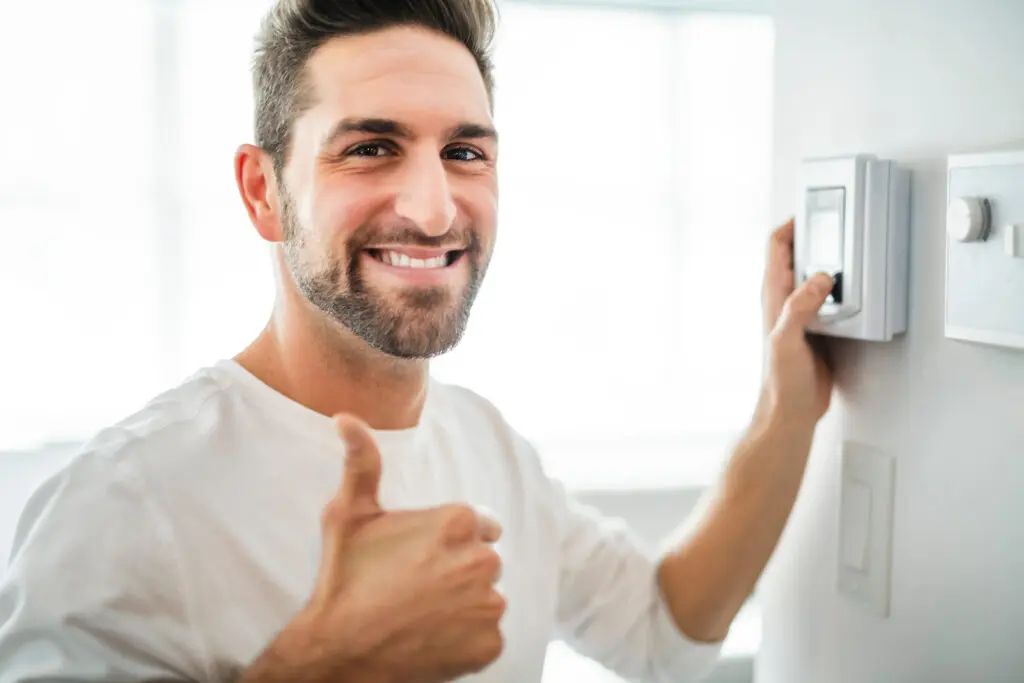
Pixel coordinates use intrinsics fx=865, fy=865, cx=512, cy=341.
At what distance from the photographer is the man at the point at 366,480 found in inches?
25.6

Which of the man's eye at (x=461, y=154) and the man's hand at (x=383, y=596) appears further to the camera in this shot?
the man's eye at (x=461, y=154)

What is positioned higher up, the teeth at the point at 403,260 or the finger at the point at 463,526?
the teeth at the point at 403,260

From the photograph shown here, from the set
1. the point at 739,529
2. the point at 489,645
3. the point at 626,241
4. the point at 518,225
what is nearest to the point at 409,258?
the point at 489,645

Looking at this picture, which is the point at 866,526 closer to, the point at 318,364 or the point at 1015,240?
the point at 1015,240

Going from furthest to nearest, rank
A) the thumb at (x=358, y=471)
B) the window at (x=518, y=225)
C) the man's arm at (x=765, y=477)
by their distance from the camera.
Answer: the window at (x=518, y=225)
the man's arm at (x=765, y=477)
the thumb at (x=358, y=471)

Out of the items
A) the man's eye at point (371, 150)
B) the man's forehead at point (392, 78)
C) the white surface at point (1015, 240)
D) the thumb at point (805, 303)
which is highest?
the man's forehead at point (392, 78)

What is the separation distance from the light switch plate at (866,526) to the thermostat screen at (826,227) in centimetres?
19

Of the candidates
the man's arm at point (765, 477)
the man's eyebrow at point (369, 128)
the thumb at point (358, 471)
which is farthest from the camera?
the man's arm at point (765, 477)

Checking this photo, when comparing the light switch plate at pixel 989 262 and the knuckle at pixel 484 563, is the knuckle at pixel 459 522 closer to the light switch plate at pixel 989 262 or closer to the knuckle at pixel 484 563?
the knuckle at pixel 484 563

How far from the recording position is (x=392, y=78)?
2.60ft

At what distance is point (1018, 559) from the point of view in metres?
0.68

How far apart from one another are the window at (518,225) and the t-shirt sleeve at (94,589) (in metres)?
2.20

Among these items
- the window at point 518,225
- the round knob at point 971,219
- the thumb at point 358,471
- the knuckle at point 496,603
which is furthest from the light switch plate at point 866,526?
the window at point 518,225

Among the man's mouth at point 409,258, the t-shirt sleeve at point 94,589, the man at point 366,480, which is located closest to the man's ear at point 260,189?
the man at point 366,480
